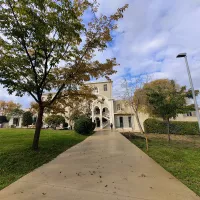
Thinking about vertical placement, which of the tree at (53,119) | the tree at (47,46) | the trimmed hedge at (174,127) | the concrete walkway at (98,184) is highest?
the tree at (47,46)

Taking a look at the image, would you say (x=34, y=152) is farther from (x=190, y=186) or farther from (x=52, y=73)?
(x=190, y=186)

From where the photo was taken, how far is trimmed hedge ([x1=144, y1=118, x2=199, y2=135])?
19.5m

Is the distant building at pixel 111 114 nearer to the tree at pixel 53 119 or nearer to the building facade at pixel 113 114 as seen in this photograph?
the building facade at pixel 113 114

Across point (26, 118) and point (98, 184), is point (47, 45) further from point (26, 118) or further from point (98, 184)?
point (26, 118)

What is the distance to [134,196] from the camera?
2846mm

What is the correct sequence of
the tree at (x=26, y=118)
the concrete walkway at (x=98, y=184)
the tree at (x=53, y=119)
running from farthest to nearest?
the tree at (x=26, y=118) → the tree at (x=53, y=119) → the concrete walkway at (x=98, y=184)

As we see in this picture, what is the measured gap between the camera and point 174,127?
Result: 2019cm

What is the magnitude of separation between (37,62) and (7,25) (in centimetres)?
186

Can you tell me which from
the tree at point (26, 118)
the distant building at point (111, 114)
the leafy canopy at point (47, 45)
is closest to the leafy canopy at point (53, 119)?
the distant building at point (111, 114)

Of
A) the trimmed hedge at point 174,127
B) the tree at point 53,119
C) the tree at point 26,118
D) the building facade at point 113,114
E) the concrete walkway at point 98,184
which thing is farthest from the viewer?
the building facade at point 113,114

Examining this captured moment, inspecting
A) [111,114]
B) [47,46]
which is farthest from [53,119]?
[47,46]

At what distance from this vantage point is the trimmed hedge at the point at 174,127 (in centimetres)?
1950

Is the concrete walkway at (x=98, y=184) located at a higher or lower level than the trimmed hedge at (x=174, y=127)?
lower

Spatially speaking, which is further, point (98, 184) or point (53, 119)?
point (53, 119)
